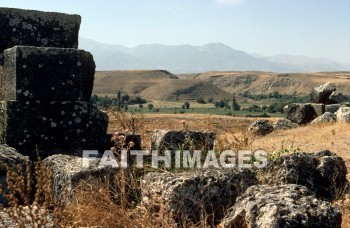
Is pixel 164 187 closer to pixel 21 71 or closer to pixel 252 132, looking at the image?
pixel 21 71

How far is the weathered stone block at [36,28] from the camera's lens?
24.2 ft

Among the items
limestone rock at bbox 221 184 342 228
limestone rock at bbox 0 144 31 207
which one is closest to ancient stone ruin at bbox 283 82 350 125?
limestone rock at bbox 0 144 31 207

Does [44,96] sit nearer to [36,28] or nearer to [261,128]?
[36,28]

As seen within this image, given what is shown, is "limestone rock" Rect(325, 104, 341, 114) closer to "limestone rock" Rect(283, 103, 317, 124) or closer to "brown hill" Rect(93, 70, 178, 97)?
"limestone rock" Rect(283, 103, 317, 124)

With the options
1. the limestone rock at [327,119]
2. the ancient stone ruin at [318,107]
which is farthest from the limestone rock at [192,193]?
the ancient stone ruin at [318,107]

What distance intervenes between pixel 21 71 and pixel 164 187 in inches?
125

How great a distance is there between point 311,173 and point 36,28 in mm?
4625

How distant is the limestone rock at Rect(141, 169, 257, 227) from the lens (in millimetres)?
4465

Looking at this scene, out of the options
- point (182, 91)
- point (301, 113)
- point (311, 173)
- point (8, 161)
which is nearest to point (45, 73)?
point (8, 161)

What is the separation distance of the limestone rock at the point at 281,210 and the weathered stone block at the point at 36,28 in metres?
4.57

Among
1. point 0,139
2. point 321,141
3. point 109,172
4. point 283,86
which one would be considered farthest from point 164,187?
point 283,86

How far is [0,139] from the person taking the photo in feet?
22.5

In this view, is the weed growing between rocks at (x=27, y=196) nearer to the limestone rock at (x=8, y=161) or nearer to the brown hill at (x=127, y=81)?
the limestone rock at (x=8, y=161)

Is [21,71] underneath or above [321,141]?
above
